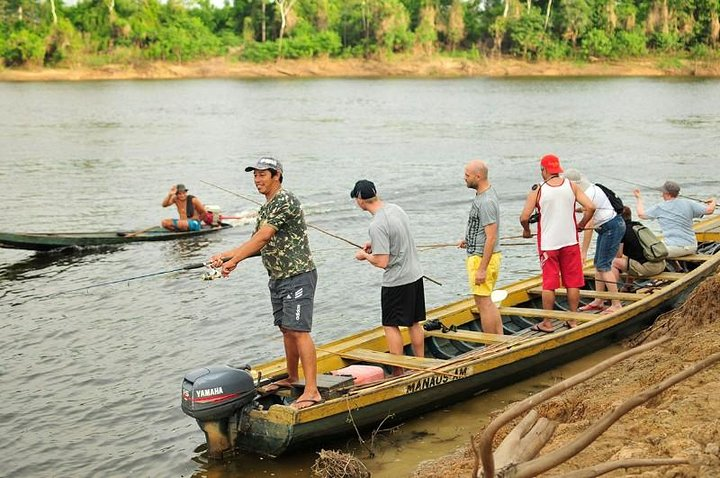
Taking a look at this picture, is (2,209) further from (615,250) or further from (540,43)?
(540,43)

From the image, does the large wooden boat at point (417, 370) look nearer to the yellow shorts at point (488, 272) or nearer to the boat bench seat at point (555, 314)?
the boat bench seat at point (555, 314)

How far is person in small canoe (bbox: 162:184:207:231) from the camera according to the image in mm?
19031

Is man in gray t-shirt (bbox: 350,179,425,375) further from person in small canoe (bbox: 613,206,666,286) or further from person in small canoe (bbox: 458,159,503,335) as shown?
person in small canoe (bbox: 613,206,666,286)

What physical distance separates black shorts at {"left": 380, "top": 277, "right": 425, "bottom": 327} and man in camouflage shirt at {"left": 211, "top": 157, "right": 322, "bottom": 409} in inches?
42.3

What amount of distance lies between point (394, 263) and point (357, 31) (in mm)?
83031

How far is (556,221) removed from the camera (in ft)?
31.7

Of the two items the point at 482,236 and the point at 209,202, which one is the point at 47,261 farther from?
the point at 482,236

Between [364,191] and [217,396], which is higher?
[364,191]

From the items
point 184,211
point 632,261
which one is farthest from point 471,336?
point 184,211

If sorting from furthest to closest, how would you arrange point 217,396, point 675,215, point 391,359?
point 675,215 < point 391,359 < point 217,396

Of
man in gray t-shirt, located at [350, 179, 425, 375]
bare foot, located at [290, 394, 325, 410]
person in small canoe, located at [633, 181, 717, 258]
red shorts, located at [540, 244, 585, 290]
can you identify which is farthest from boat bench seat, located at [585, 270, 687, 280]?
bare foot, located at [290, 394, 325, 410]

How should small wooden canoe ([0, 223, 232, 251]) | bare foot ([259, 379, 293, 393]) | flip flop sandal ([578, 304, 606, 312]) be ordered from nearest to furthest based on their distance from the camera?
bare foot ([259, 379, 293, 393])
flip flop sandal ([578, 304, 606, 312])
small wooden canoe ([0, 223, 232, 251])

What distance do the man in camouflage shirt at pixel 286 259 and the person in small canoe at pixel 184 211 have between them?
37.7 feet

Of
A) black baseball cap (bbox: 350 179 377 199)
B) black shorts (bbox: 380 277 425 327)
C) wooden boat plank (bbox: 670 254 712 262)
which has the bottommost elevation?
wooden boat plank (bbox: 670 254 712 262)
